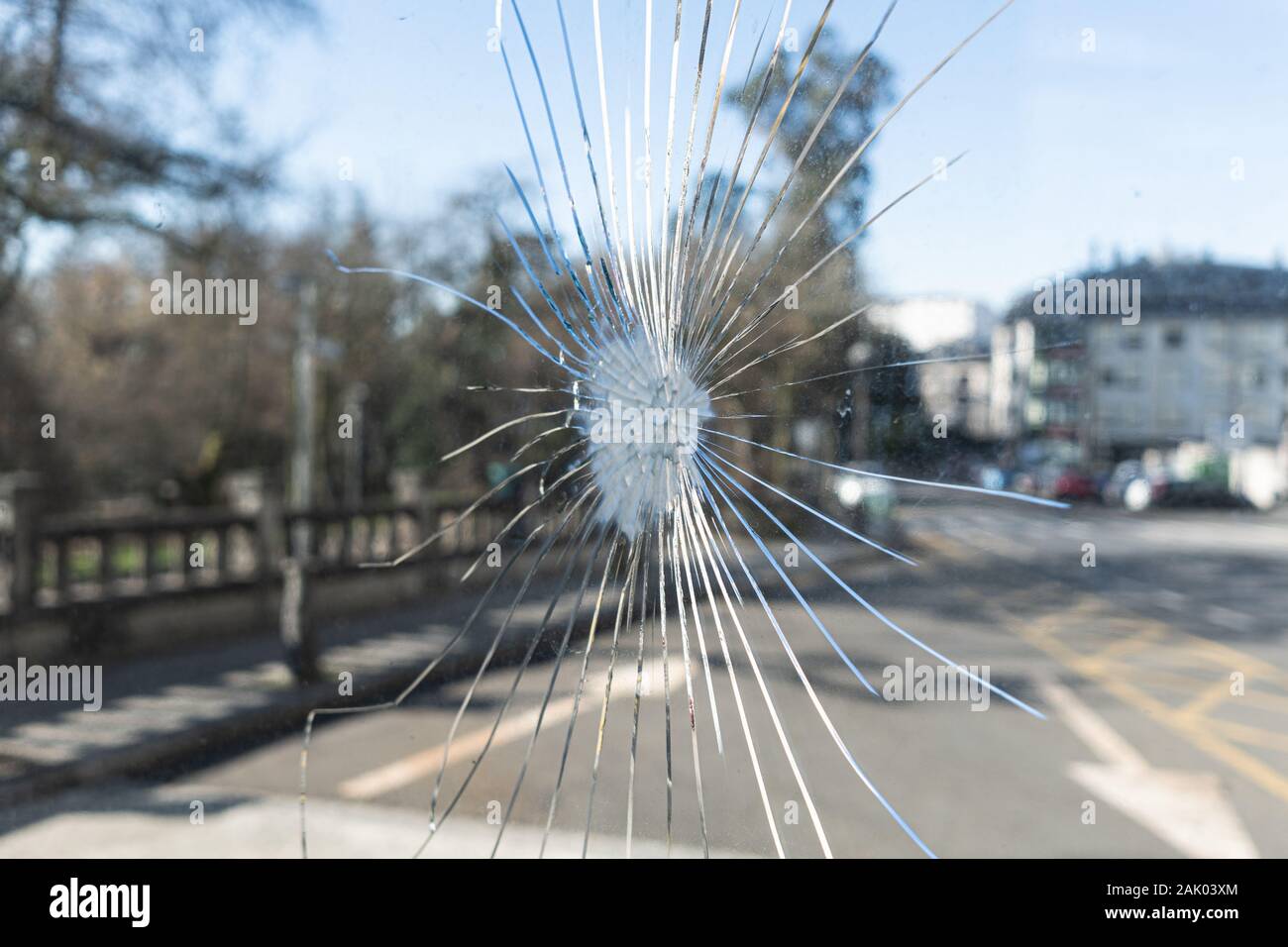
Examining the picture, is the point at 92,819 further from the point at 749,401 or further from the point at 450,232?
the point at 749,401

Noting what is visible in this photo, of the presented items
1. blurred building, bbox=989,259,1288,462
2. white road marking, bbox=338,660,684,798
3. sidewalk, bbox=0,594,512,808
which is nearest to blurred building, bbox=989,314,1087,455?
blurred building, bbox=989,259,1288,462

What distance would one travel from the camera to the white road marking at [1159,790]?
1265 millimetres

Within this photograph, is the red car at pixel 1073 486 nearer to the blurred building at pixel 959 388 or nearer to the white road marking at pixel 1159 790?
the blurred building at pixel 959 388

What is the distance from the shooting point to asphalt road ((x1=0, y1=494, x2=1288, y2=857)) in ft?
4.14

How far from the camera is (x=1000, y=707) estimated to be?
1.26m

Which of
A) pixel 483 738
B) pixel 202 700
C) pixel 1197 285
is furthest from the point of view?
pixel 202 700

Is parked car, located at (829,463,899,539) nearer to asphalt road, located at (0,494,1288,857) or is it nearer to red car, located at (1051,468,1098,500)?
asphalt road, located at (0,494,1288,857)

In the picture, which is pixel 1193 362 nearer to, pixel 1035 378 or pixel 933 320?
pixel 1035 378

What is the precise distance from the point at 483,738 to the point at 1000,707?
74cm

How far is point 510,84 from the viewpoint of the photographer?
1422 mm

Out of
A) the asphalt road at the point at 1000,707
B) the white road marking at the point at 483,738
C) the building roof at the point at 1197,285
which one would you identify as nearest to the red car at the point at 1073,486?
the asphalt road at the point at 1000,707

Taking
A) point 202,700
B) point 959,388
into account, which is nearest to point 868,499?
point 959,388
